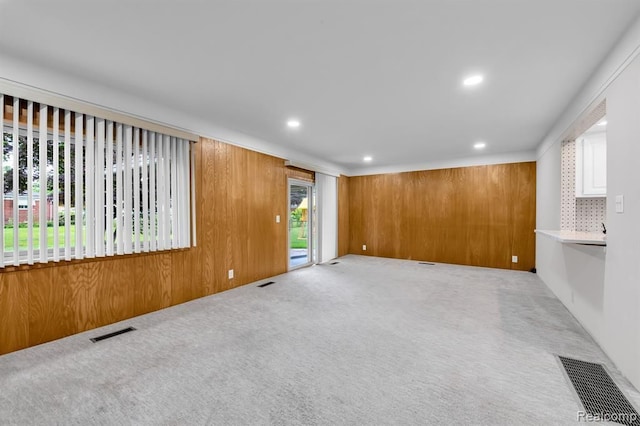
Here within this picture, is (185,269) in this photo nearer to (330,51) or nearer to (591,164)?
(330,51)

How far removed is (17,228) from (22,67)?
53.0 inches

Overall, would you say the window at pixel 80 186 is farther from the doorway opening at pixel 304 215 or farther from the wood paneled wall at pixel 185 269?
the doorway opening at pixel 304 215

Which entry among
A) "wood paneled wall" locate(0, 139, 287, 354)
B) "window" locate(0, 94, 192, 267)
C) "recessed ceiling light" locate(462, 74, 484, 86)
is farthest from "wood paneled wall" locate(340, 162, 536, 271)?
"window" locate(0, 94, 192, 267)

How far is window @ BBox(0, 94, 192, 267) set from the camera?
2.27 metres

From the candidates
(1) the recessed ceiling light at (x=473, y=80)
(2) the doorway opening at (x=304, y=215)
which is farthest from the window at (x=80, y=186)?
(1) the recessed ceiling light at (x=473, y=80)

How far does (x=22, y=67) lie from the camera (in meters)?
2.26

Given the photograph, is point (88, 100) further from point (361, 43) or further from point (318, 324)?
point (318, 324)

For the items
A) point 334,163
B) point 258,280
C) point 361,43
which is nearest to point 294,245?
point 334,163

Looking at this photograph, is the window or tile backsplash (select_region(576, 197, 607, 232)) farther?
tile backsplash (select_region(576, 197, 607, 232))

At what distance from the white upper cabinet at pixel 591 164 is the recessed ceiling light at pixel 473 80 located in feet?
6.36

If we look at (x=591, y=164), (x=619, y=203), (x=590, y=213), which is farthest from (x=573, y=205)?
(x=619, y=203)

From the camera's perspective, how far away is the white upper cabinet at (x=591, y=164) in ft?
10.2

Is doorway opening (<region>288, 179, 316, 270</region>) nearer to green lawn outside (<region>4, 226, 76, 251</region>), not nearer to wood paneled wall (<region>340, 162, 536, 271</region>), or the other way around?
wood paneled wall (<region>340, 162, 536, 271</region>)

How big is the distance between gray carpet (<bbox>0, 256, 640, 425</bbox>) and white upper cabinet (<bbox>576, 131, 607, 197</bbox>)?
4.84 feet
